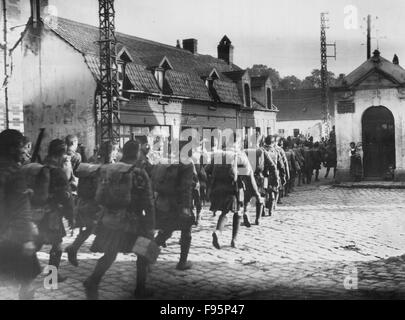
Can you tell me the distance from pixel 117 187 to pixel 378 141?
1588cm

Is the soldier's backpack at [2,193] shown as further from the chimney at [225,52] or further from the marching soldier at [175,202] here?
the chimney at [225,52]

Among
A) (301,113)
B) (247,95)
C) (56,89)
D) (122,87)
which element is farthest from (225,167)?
(301,113)

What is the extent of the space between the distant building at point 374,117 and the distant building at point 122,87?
8158mm

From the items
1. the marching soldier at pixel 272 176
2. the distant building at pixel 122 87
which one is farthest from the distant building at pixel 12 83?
the distant building at pixel 122 87

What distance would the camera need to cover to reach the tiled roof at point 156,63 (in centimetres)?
1995

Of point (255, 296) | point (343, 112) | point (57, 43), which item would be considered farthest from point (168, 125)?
point (255, 296)

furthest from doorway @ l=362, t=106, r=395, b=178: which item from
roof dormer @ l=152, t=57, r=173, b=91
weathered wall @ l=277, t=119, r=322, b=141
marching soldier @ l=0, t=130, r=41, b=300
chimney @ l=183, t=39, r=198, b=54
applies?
weathered wall @ l=277, t=119, r=322, b=141

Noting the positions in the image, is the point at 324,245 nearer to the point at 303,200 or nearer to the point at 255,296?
the point at 255,296

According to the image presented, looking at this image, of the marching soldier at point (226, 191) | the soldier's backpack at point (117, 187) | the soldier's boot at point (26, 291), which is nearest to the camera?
the soldier's boot at point (26, 291)

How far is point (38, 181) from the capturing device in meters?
5.66

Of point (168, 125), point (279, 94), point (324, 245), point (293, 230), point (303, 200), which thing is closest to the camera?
point (324, 245)

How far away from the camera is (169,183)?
268 inches

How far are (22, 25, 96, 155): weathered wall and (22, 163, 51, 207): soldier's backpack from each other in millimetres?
13722
